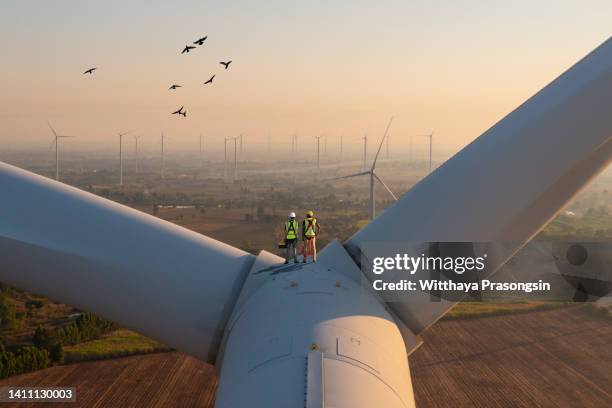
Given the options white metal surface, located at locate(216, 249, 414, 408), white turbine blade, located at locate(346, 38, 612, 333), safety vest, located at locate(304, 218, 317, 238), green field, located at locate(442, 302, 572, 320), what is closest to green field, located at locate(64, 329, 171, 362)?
green field, located at locate(442, 302, 572, 320)

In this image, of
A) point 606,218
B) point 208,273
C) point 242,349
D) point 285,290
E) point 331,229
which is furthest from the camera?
point 606,218

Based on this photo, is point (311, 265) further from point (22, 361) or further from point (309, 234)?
point (22, 361)

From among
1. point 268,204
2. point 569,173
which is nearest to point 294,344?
point 569,173

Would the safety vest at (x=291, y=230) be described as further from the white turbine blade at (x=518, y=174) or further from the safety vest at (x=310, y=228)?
the white turbine blade at (x=518, y=174)

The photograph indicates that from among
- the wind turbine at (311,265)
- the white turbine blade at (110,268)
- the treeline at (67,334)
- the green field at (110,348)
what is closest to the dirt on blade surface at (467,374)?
the green field at (110,348)

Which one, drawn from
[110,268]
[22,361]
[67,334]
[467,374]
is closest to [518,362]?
[467,374]

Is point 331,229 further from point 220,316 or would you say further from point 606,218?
point 220,316
